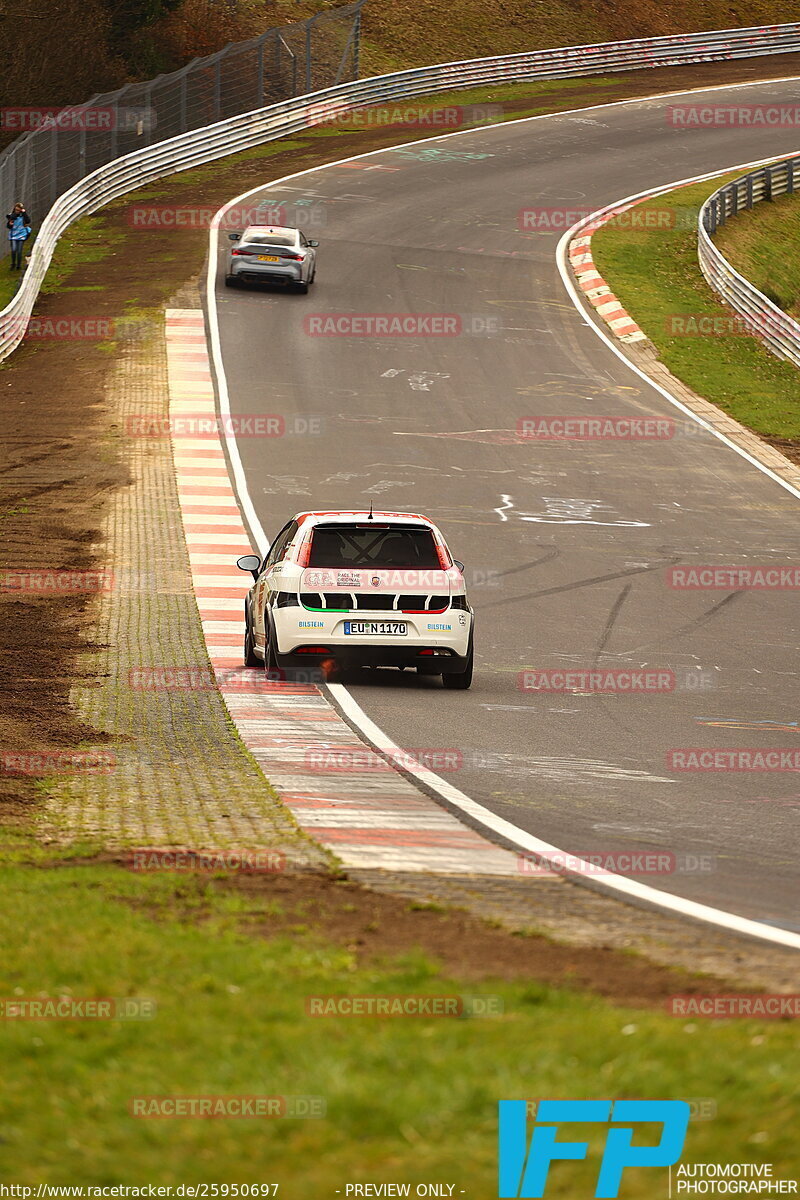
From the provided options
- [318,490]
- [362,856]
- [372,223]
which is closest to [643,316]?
[372,223]

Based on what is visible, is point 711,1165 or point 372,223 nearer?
point 711,1165

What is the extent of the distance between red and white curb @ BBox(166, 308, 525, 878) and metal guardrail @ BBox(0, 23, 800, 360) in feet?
48.8

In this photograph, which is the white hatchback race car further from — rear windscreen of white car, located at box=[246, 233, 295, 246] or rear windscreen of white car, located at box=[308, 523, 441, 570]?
rear windscreen of white car, located at box=[246, 233, 295, 246]

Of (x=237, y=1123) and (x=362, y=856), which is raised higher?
(x=237, y=1123)

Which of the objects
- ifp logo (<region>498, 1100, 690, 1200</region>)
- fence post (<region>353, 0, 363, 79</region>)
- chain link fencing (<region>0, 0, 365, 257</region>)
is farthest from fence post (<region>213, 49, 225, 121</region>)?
ifp logo (<region>498, 1100, 690, 1200</region>)

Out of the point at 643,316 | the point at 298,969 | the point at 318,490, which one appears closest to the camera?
the point at 298,969

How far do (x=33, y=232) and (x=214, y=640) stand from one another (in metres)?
29.1

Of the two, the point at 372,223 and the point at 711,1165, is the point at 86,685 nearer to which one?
the point at 711,1165

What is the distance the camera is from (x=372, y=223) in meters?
44.0

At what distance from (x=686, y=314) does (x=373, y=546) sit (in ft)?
83.3

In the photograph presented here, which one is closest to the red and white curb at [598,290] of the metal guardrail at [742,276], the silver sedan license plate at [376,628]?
the metal guardrail at [742,276]

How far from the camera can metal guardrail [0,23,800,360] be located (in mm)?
39875

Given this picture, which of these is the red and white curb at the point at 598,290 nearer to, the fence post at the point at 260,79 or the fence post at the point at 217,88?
the fence post at the point at 217,88

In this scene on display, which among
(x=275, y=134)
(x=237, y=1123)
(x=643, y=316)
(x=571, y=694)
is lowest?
(x=571, y=694)
